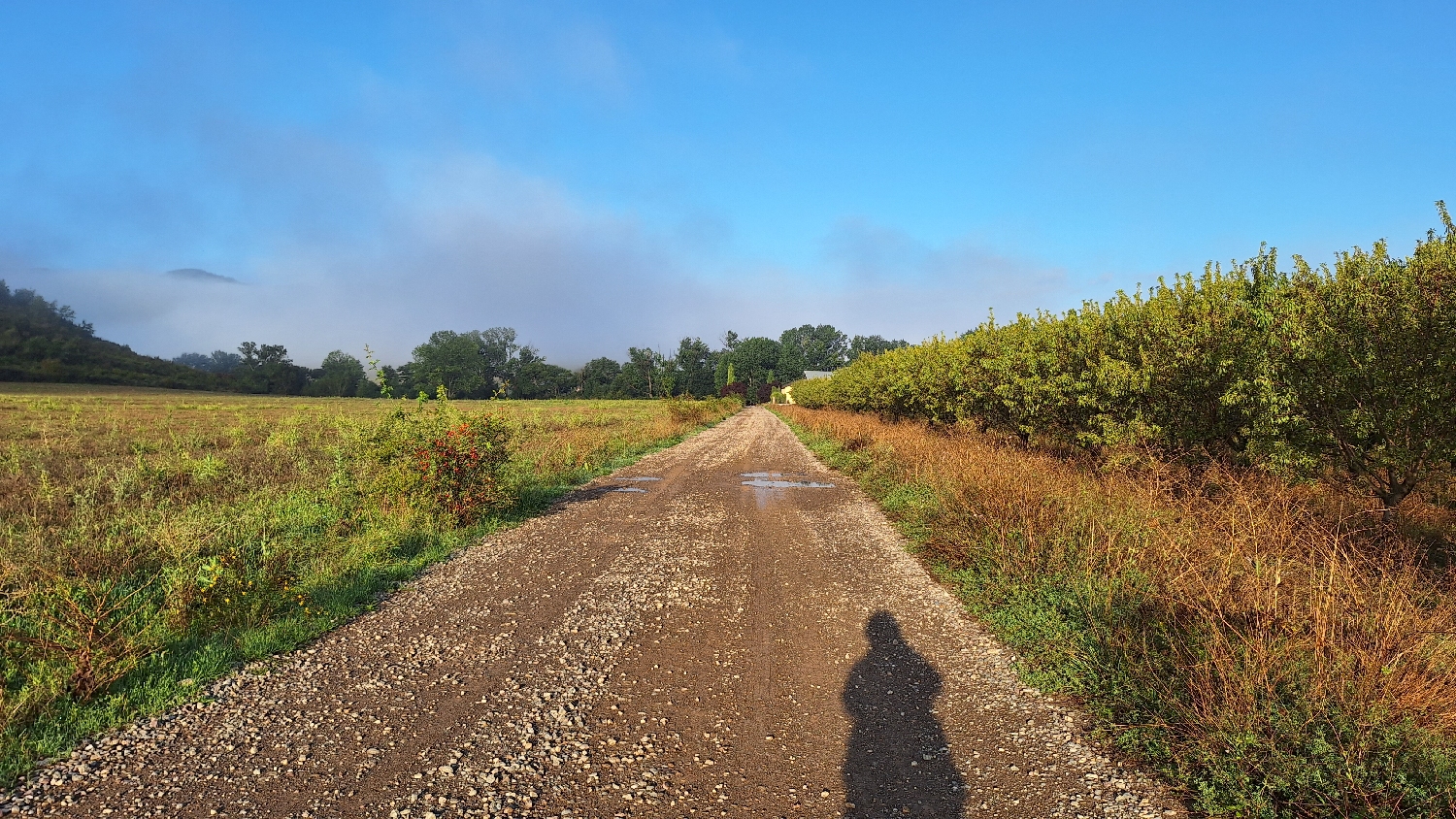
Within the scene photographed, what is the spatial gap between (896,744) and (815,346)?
165 meters

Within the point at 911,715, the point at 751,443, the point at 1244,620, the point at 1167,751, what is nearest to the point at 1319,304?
the point at 1244,620

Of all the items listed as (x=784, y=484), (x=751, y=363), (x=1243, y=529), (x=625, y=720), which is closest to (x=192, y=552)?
(x=625, y=720)

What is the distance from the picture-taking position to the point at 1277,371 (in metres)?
7.56

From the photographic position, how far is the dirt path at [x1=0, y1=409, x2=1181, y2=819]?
3.32 m

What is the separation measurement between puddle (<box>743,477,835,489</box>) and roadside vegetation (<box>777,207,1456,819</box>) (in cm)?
132

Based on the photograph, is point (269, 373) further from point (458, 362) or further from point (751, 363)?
point (751, 363)

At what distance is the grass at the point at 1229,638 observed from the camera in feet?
10.4

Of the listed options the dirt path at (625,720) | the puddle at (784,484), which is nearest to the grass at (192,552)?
the dirt path at (625,720)

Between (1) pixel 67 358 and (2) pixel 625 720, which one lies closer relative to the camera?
(2) pixel 625 720

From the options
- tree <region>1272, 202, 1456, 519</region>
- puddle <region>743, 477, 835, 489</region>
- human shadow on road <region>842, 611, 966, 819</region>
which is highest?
tree <region>1272, 202, 1456, 519</region>

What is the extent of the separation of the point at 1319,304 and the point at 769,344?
144 m

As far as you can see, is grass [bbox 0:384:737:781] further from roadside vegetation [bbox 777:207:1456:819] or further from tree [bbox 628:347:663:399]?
tree [bbox 628:347:663:399]

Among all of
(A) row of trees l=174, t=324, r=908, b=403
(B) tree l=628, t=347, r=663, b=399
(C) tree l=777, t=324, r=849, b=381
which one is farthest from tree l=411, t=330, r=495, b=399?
(C) tree l=777, t=324, r=849, b=381

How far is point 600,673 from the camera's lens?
4812mm
